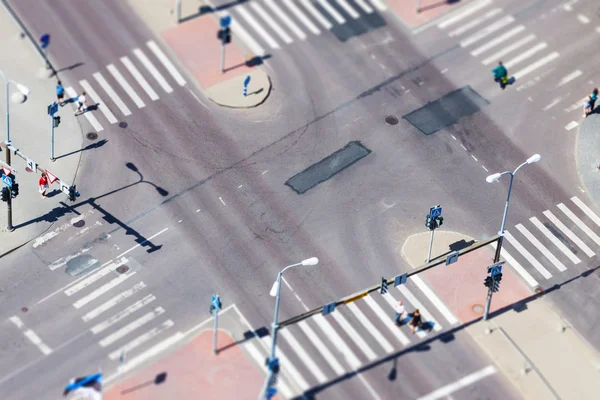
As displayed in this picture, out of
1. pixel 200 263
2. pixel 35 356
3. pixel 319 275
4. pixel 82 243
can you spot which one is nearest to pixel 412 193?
pixel 319 275

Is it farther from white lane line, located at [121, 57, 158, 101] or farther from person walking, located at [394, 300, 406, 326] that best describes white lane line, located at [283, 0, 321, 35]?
person walking, located at [394, 300, 406, 326]

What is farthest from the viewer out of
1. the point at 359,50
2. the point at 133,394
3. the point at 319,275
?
the point at 359,50

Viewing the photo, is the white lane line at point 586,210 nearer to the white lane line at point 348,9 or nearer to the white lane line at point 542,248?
the white lane line at point 542,248

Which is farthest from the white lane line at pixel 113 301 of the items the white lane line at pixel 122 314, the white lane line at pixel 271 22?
the white lane line at pixel 271 22

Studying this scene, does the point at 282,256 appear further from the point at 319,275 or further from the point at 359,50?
the point at 359,50

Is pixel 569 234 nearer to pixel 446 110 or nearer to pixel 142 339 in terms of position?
pixel 446 110

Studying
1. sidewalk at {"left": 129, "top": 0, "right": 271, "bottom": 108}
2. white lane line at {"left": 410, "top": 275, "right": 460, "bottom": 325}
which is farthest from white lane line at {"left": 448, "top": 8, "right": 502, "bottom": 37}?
white lane line at {"left": 410, "top": 275, "right": 460, "bottom": 325}
